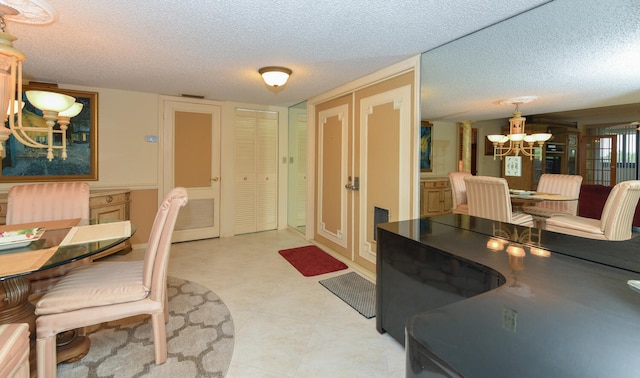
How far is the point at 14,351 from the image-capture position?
1.14m

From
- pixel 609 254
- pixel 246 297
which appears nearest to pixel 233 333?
pixel 246 297

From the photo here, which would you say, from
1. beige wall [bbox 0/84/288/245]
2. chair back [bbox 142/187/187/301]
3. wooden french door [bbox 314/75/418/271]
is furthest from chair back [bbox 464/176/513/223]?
beige wall [bbox 0/84/288/245]

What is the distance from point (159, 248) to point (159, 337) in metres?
0.54

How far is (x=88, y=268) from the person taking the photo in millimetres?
2018

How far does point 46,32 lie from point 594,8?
3.50m

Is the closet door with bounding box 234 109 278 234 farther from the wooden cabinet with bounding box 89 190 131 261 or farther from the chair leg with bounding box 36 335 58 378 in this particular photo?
the chair leg with bounding box 36 335 58 378

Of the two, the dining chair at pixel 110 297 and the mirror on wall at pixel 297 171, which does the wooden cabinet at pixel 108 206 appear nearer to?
the dining chair at pixel 110 297

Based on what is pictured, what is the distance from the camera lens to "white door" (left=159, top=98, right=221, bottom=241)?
433cm

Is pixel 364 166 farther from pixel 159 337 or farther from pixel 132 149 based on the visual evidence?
pixel 132 149

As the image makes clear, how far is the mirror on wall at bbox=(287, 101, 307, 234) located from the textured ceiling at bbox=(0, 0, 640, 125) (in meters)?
2.09

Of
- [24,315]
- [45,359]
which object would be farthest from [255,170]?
[45,359]

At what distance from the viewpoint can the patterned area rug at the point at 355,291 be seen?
2.52 m

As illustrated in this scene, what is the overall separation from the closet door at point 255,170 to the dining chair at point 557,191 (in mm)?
4031

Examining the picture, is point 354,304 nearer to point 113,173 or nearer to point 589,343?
point 589,343
